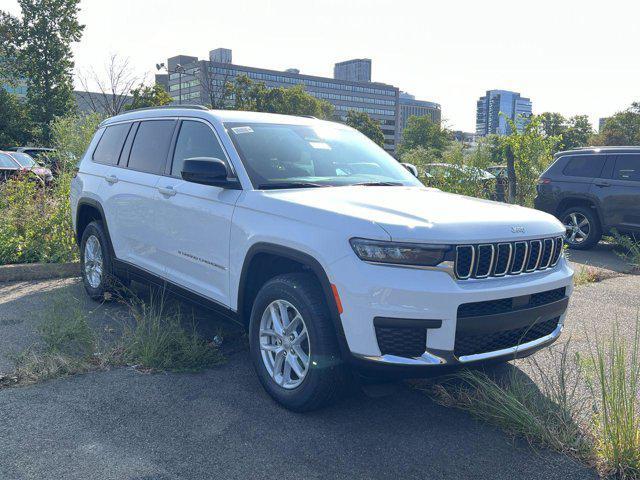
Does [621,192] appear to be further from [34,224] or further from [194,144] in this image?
[34,224]

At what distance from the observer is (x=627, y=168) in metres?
10.1

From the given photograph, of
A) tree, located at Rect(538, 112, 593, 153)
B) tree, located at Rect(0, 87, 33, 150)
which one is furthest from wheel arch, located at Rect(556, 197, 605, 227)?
tree, located at Rect(538, 112, 593, 153)

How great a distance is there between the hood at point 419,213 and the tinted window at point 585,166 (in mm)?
7348

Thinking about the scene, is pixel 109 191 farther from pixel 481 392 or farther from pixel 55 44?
pixel 55 44

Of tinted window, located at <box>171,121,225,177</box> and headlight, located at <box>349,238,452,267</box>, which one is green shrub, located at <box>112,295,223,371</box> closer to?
tinted window, located at <box>171,121,225,177</box>

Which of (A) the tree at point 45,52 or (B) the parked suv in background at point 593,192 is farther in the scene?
(A) the tree at point 45,52

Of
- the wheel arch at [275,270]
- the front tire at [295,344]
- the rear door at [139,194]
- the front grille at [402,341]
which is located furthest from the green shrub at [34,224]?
the front grille at [402,341]

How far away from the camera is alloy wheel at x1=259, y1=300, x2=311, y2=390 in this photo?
11.8 ft

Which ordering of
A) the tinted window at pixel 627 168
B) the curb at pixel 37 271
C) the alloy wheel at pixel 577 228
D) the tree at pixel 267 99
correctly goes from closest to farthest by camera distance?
the curb at pixel 37 271 → the tinted window at pixel 627 168 → the alloy wheel at pixel 577 228 → the tree at pixel 267 99

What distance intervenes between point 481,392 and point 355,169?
195 cm

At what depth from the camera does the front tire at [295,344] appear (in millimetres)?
3375

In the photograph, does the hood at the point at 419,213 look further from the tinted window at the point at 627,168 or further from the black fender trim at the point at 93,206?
the tinted window at the point at 627,168

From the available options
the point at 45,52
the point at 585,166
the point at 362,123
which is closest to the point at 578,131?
the point at 362,123

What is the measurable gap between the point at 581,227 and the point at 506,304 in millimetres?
8180
